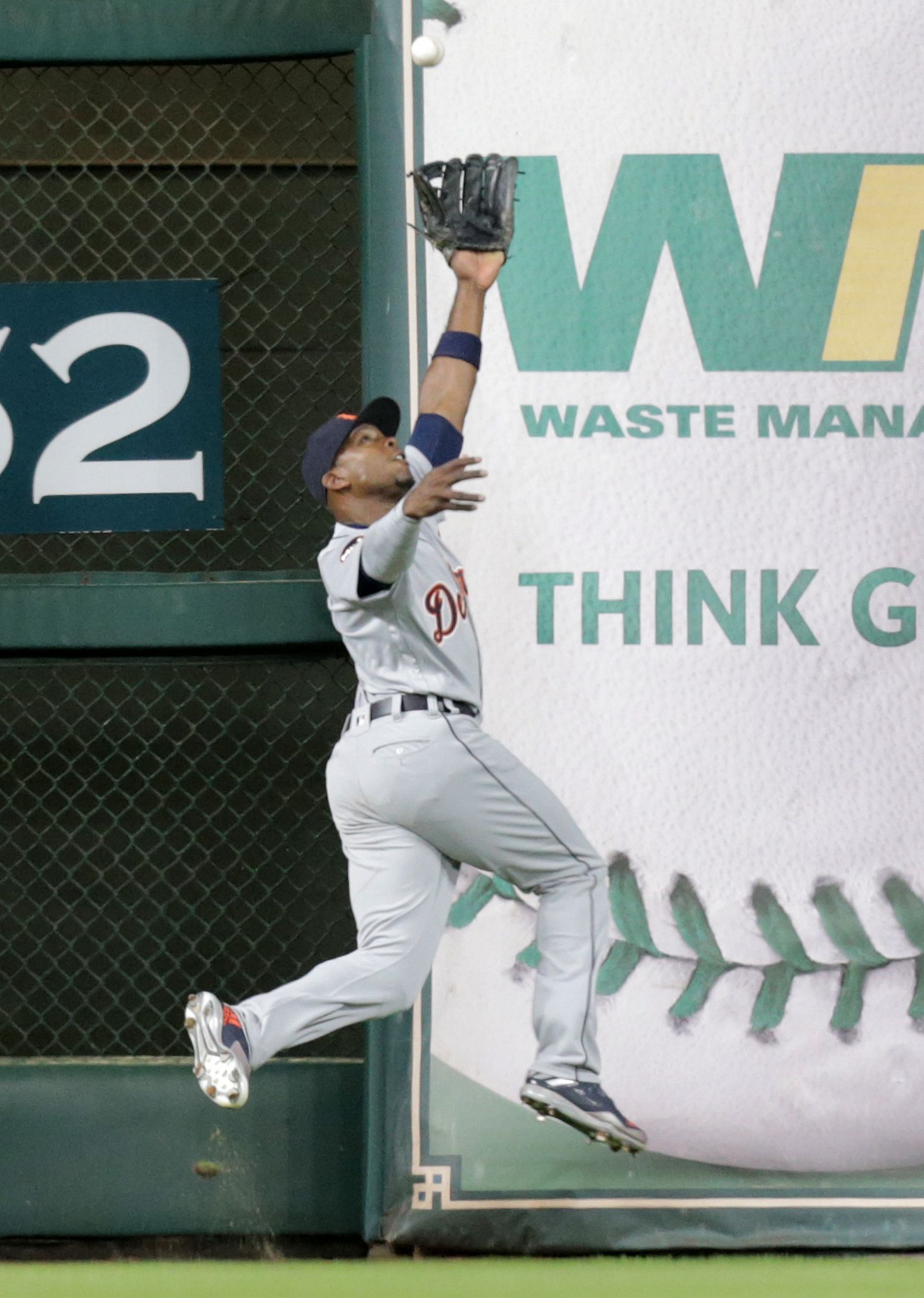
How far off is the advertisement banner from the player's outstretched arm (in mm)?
583

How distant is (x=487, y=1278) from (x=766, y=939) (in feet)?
3.86

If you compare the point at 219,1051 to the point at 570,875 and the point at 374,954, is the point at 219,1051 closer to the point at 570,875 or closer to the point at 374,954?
the point at 374,954

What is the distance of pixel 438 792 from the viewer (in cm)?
369

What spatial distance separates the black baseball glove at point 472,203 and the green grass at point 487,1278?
2.38 metres

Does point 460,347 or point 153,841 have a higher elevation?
point 460,347

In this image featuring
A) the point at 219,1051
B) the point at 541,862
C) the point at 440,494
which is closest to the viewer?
the point at 440,494

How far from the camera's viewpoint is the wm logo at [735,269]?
4410 millimetres

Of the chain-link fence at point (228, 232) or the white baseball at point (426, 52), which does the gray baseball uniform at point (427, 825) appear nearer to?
the white baseball at point (426, 52)

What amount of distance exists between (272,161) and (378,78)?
1112 mm

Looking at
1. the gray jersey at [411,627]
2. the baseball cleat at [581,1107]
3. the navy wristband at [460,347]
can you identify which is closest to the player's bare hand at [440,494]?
the gray jersey at [411,627]

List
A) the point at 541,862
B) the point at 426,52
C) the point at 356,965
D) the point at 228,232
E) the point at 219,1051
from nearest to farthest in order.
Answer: the point at 219,1051 < the point at 356,965 < the point at 541,862 < the point at 426,52 < the point at 228,232

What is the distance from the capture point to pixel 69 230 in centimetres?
591

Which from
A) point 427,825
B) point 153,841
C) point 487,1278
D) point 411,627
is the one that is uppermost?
point 411,627

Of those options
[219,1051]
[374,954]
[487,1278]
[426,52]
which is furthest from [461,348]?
[487,1278]
